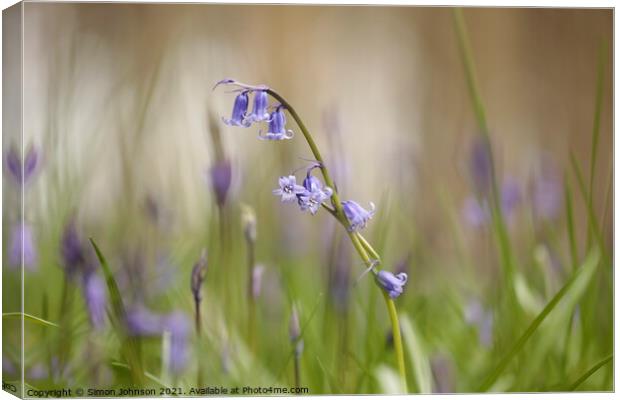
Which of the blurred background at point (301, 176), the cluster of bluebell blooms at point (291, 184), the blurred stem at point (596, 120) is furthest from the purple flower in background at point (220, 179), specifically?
the blurred stem at point (596, 120)

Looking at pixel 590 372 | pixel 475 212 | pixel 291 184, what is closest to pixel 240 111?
pixel 291 184

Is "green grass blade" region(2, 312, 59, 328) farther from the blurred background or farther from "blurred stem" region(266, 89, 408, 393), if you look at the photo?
"blurred stem" region(266, 89, 408, 393)

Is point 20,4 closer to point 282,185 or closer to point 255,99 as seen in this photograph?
point 255,99

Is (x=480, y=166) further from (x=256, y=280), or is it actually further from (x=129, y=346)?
(x=129, y=346)

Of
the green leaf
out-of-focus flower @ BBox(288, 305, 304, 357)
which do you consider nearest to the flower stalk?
the green leaf

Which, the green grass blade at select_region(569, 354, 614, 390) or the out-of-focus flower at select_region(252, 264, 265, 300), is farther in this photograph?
the out-of-focus flower at select_region(252, 264, 265, 300)
